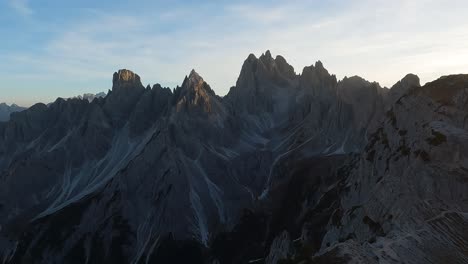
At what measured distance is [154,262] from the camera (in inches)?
7037

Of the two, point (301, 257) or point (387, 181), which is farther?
point (387, 181)

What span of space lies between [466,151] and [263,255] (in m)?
98.9

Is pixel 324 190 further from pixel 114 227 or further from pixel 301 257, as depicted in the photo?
pixel 301 257

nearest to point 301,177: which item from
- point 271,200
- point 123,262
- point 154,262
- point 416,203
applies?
point 271,200

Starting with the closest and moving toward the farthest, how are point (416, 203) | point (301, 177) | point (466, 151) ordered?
point (416, 203)
point (466, 151)
point (301, 177)

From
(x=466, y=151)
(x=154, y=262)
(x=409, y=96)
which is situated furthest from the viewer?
(x=154, y=262)

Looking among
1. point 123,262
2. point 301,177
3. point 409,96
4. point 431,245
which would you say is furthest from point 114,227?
point 431,245

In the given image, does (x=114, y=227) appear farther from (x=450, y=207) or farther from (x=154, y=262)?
(x=450, y=207)

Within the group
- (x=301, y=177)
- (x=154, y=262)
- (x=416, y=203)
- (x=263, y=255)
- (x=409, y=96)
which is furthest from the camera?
(x=301, y=177)

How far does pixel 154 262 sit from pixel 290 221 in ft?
183

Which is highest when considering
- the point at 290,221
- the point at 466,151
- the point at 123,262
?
the point at 466,151

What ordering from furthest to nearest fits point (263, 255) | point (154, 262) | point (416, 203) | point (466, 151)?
1. point (154, 262)
2. point (263, 255)
3. point (466, 151)
4. point (416, 203)

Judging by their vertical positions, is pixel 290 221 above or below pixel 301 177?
below

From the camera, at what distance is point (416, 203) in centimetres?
6919
